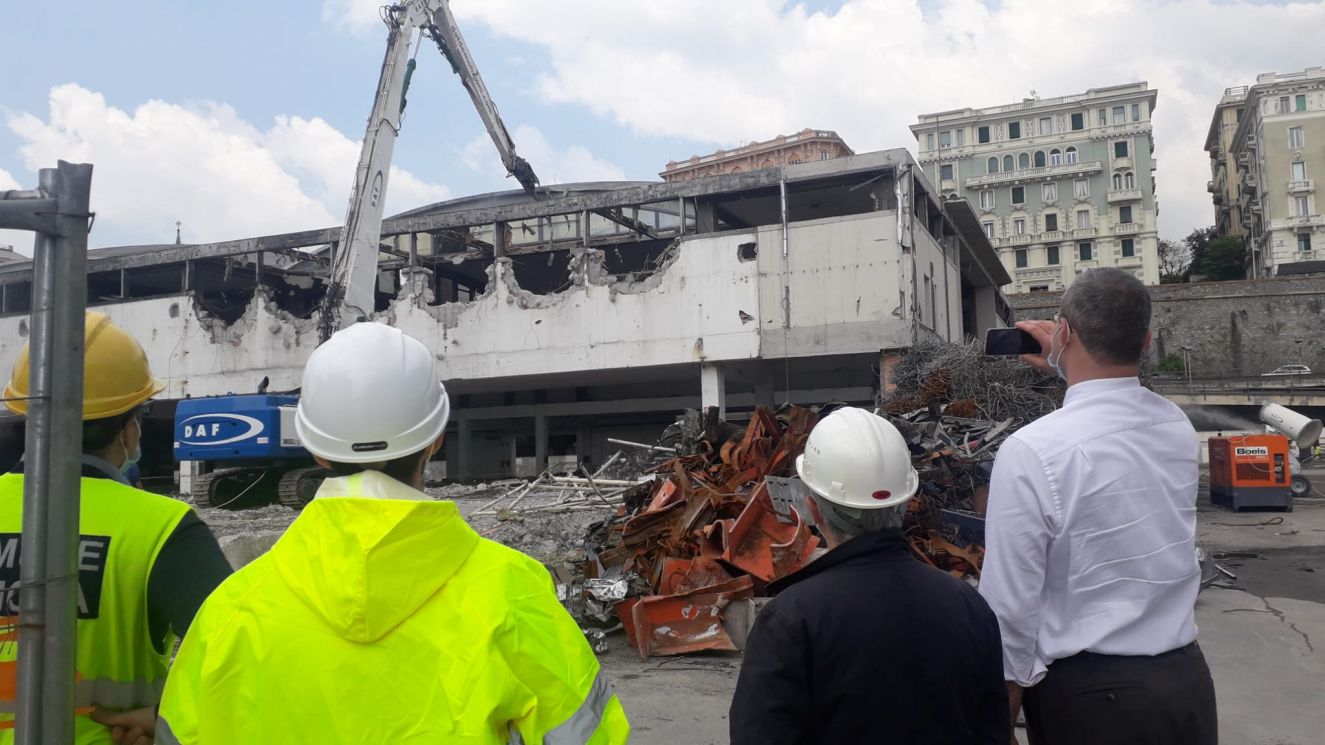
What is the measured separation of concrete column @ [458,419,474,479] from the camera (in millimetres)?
33938

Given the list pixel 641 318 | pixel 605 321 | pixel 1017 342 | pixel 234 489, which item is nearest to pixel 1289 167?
pixel 641 318

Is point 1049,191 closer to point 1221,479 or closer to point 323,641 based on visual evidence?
point 1221,479

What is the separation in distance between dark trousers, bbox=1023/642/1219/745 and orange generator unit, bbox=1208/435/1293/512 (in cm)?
1710

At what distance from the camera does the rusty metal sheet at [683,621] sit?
700cm

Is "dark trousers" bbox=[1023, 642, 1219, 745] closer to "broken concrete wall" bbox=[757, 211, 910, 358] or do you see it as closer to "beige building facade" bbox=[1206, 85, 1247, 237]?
"broken concrete wall" bbox=[757, 211, 910, 358]

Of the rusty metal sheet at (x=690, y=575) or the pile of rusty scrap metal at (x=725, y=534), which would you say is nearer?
the pile of rusty scrap metal at (x=725, y=534)

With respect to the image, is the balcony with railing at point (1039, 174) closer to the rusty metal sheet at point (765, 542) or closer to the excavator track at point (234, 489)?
the excavator track at point (234, 489)

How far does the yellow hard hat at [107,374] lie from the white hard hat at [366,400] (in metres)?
0.65

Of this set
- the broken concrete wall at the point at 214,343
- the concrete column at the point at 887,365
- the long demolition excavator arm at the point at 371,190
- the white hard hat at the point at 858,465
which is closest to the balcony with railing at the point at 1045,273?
the concrete column at the point at 887,365

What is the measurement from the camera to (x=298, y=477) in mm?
17641

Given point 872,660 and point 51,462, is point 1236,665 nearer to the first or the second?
point 872,660

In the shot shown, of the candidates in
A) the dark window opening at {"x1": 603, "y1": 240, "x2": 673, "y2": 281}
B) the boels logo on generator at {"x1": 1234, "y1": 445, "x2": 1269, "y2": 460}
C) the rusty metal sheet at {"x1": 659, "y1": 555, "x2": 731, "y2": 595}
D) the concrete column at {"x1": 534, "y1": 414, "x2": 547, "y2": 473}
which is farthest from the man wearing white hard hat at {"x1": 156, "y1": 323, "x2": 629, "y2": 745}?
the concrete column at {"x1": 534, "y1": 414, "x2": 547, "y2": 473}

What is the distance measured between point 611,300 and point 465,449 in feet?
38.0

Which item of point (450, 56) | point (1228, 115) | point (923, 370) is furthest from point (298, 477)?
point (1228, 115)
